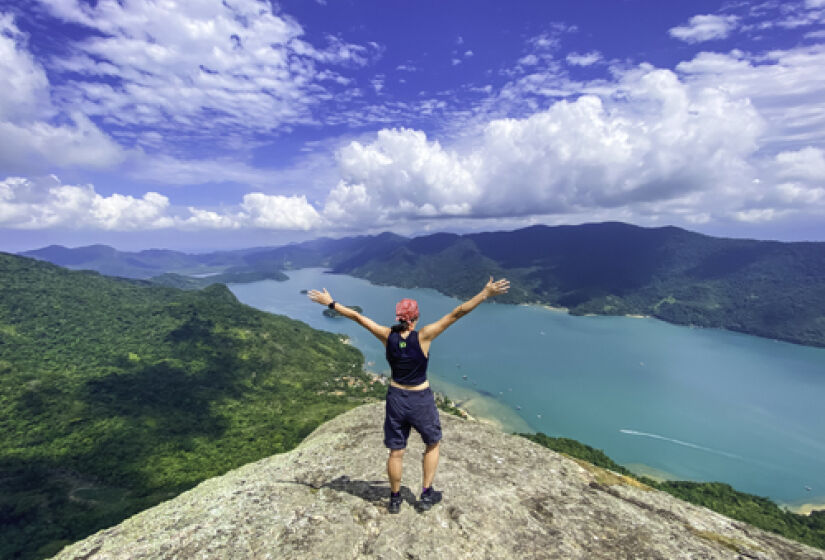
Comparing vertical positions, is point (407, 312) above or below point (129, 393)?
above

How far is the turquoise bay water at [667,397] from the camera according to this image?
74.9 m

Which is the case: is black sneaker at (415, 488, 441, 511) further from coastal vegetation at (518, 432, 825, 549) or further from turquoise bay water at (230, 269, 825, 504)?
turquoise bay water at (230, 269, 825, 504)

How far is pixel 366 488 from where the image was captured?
7.52m

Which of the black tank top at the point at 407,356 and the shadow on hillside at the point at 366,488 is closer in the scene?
the black tank top at the point at 407,356

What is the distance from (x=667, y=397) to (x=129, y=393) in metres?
153

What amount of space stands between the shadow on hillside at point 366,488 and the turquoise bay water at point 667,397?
8154 centimetres

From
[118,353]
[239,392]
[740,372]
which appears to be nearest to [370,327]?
[239,392]

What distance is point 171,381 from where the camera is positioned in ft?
332

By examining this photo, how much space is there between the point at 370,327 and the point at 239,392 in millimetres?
113544

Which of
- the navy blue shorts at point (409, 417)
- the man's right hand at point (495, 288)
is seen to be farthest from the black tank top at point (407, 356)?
the man's right hand at point (495, 288)

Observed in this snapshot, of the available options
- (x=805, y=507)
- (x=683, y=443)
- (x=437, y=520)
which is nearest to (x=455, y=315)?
(x=437, y=520)

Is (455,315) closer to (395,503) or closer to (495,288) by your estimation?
(495,288)

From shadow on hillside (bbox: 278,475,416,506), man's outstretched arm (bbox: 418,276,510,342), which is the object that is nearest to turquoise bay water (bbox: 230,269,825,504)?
shadow on hillside (bbox: 278,475,416,506)

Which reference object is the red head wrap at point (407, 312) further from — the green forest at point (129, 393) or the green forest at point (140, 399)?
the green forest at point (129, 393)
